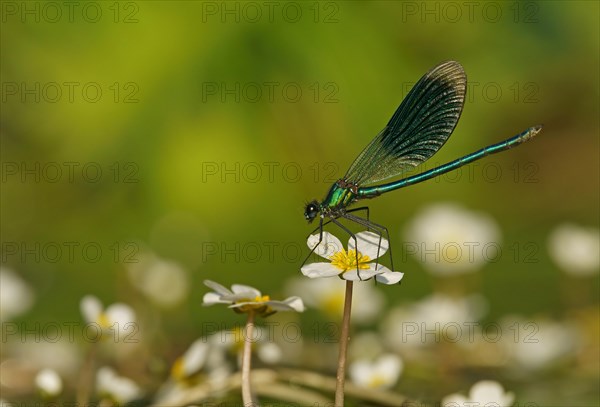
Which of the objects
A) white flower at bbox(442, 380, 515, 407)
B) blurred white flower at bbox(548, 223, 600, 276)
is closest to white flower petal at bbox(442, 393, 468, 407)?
white flower at bbox(442, 380, 515, 407)

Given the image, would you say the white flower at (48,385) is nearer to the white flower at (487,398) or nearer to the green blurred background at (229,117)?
the white flower at (487,398)

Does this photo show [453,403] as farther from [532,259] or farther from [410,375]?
[532,259]

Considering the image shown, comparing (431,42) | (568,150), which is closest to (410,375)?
(431,42)

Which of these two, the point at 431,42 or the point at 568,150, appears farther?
the point at 568,150

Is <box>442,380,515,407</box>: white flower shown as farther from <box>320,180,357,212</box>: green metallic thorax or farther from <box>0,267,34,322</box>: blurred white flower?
<box>0,267,34,322</box>: blurred white flower

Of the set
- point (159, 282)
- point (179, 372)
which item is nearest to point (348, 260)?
point (179, 372)

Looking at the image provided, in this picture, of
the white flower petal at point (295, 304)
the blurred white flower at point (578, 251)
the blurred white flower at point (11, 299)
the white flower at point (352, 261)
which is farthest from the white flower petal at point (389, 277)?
the blurred white flower at point (578, 251)
